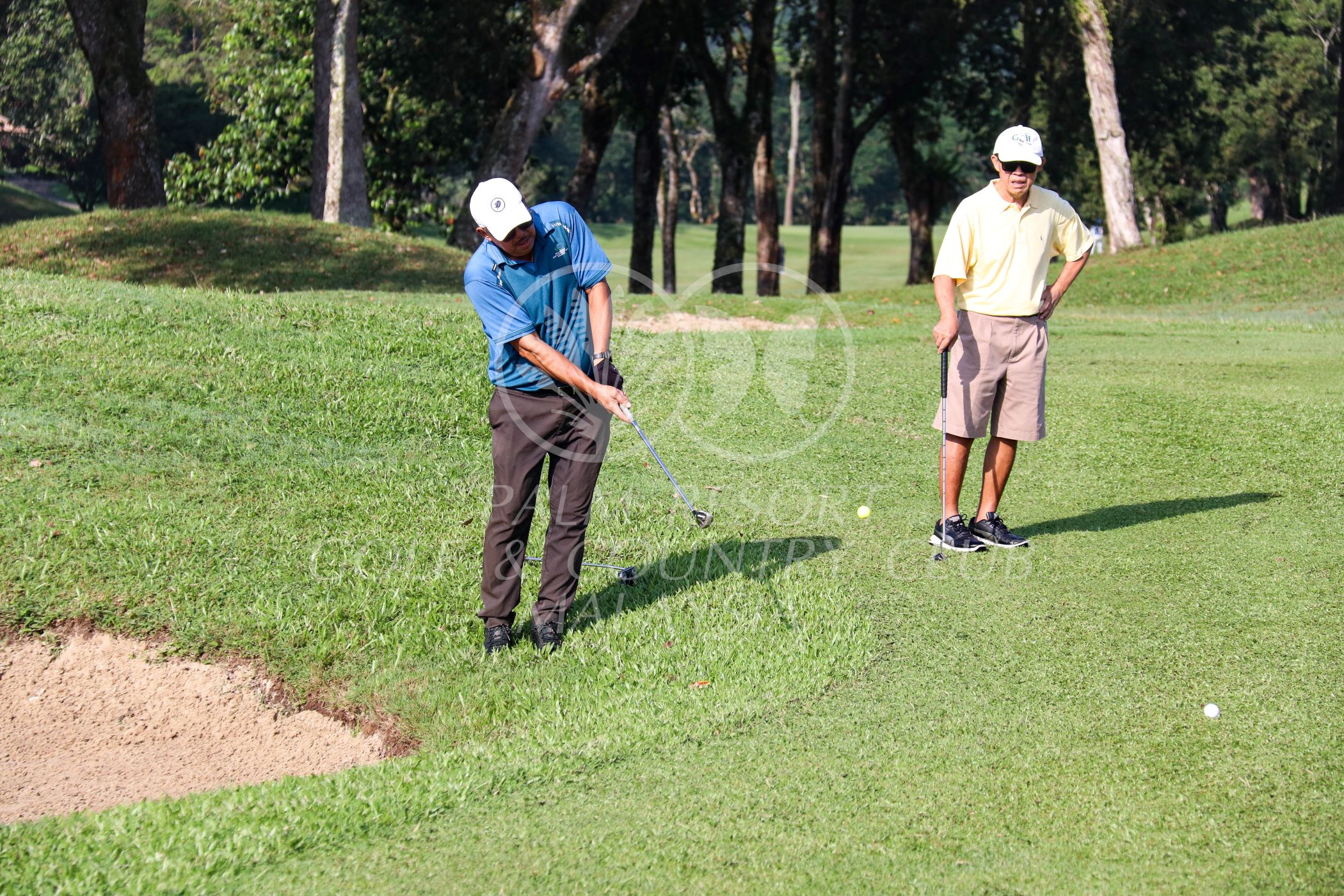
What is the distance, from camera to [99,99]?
72.2 feet

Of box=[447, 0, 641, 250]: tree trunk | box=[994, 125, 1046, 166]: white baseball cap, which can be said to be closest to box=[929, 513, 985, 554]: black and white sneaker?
box=[994, 125, 1046, 166]: white baseball cap

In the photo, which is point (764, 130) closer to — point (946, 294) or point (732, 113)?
point (732, 113)

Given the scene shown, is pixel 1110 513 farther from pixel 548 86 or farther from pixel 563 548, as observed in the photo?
pixel 548 86

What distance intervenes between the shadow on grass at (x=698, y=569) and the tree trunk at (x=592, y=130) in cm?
2173

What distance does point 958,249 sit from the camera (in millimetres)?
7328

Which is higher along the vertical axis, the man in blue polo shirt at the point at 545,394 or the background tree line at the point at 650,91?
the background tree line at the point at 650,91

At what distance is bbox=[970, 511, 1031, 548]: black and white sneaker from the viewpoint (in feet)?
25.3

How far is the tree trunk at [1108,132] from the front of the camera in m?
28.7

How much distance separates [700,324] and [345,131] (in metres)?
10.00

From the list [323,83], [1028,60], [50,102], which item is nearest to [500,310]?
[323,83]

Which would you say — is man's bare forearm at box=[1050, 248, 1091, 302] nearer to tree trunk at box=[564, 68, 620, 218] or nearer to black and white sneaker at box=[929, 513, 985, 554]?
black and white sneaker at box=[929, 513, 985, 554]

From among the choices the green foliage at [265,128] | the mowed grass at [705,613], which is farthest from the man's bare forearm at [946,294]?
the green foliage at [265,128]

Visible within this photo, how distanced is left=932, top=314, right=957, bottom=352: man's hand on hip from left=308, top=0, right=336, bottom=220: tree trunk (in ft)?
58.4

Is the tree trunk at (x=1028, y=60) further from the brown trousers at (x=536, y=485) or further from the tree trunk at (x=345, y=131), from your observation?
the brown trousers at (x=536, y=485)
